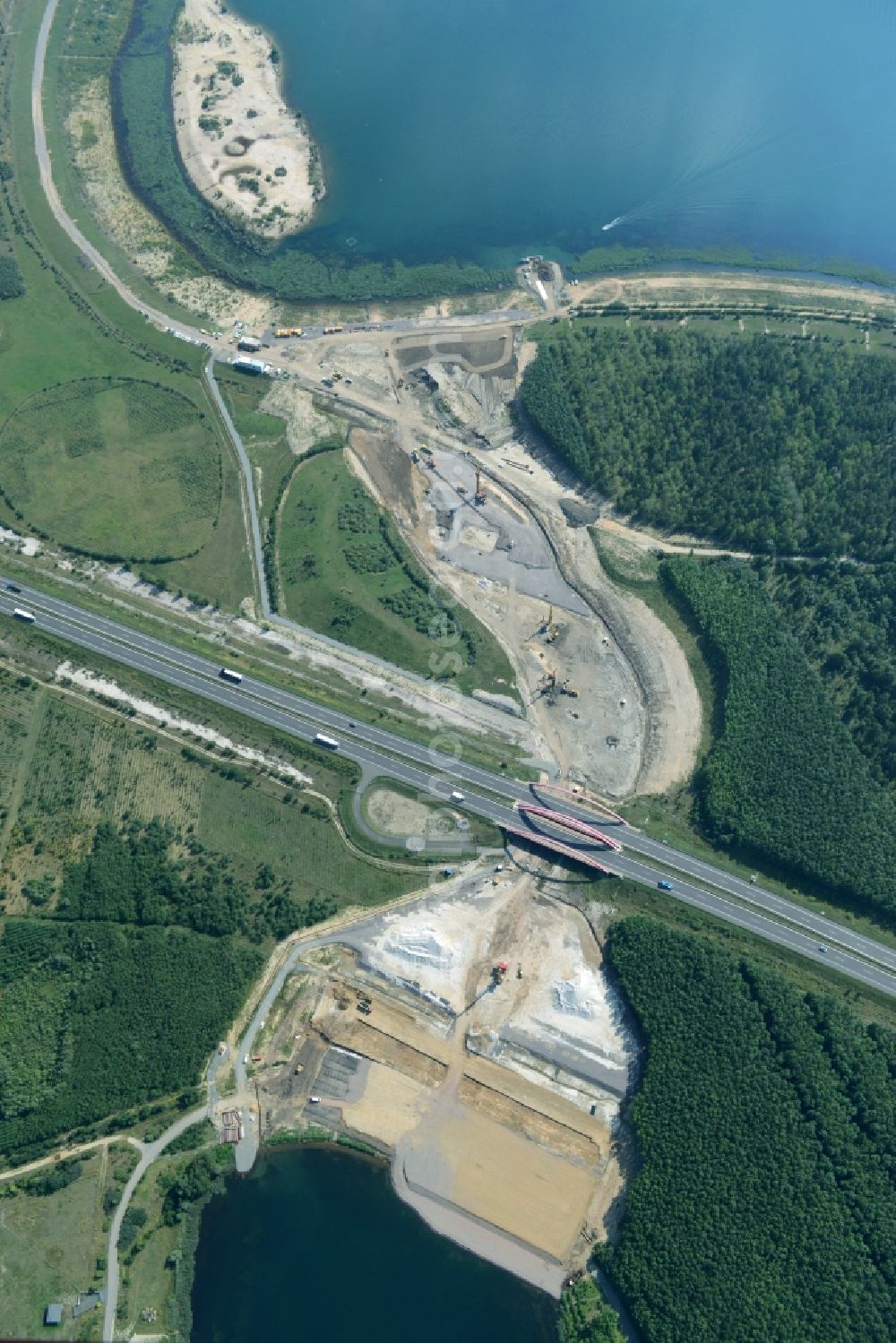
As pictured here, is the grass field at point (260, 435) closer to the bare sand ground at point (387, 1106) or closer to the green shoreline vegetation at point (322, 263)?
the green shoreline vegetation at point (322, 263)

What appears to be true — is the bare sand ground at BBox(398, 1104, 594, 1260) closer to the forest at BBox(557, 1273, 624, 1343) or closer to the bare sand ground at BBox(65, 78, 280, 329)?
the forest at BBox(557, 1273, 624, 1343)

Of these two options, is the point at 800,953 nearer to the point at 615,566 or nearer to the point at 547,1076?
the point at 547,1076

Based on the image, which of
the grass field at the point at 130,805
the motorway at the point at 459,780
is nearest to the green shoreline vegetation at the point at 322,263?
the motorway at the point at 459,780

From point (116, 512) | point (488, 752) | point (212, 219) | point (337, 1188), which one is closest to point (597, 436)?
point (488, 752)

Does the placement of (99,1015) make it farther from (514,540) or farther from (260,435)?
(260,435)

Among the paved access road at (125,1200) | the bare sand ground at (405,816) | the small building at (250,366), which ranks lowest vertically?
the paved access road at (125,1200)

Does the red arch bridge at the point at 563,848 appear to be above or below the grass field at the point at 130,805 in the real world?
above

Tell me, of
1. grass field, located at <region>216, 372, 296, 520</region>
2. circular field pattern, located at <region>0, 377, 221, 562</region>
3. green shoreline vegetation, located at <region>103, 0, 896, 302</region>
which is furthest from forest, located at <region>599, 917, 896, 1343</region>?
green shoreline vegetation, located at <region>103, 0, 896, 302</region>
